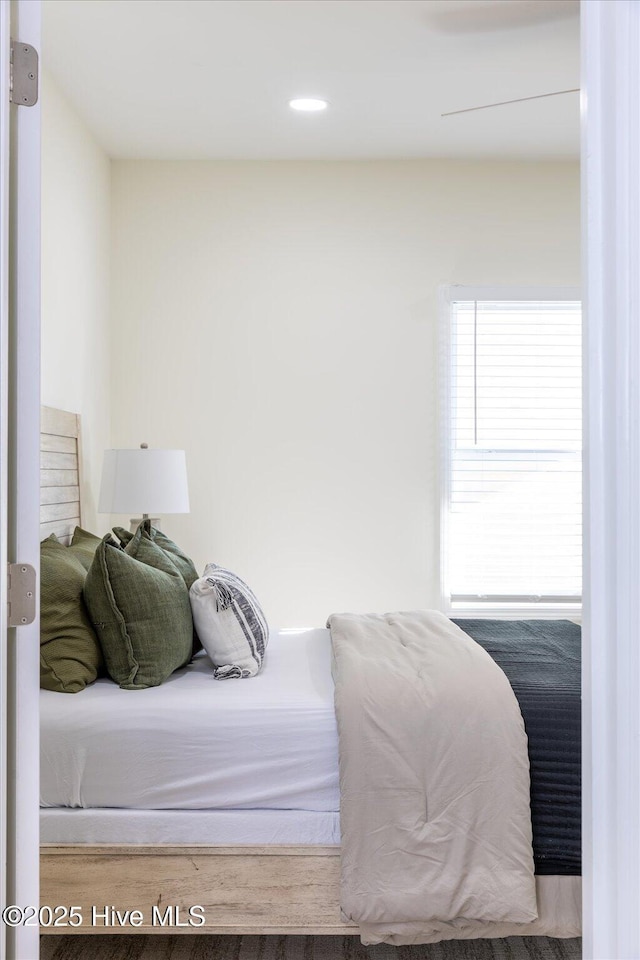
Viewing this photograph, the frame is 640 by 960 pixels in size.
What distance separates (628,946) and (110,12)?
318cm

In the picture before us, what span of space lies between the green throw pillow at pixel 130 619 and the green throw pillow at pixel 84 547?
1.46 feet

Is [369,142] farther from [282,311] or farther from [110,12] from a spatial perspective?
[110,12]

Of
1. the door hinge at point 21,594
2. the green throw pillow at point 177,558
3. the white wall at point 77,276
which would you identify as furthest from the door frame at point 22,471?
the white wall at point 77,276

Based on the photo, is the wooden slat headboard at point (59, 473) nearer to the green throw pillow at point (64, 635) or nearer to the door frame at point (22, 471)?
the green throw pillow at point (64, 635)

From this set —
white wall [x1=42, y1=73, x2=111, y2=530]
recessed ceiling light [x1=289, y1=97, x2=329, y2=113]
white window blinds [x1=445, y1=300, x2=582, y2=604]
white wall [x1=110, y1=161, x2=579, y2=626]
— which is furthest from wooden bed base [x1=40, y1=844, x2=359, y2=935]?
recessed ceiling light [x1=289, y1=97, x2=329, y2=113]

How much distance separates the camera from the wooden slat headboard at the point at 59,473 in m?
3.39

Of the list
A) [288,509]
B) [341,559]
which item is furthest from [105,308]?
[341,559]

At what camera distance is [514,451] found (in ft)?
15.2

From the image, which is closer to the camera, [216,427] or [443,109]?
[443,109]

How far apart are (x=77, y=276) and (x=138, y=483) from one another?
100 centimetres

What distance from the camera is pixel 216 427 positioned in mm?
4578

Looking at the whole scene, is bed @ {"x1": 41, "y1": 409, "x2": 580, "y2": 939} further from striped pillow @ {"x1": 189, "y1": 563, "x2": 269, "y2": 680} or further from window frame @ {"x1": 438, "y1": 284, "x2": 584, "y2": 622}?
window frame @ {"x1": 438, "y1": 284, "x2": 584, "y2": 622}

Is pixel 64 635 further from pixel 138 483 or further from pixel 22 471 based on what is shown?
pixel 138 483

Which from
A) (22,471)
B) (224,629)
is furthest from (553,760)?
(22,471)
